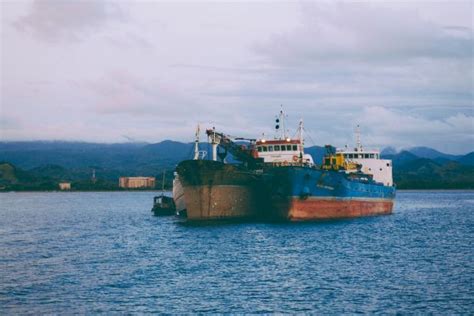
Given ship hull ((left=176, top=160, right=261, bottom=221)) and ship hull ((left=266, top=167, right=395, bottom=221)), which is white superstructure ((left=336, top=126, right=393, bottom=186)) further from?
ship hull ((left=176, top=160, right=261, bottom=221))

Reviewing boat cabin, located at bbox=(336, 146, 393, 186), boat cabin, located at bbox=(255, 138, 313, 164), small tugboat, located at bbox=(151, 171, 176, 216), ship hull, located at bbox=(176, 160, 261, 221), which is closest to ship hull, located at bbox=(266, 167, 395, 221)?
ship hull, located at bbox=(176, 160, 261, 221)

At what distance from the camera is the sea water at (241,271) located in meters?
27.5

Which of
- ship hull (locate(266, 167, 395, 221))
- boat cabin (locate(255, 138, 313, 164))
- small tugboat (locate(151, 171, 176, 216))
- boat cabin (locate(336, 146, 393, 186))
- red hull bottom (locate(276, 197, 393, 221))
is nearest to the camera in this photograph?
ship hull (locate(266, 167, 395, 221))

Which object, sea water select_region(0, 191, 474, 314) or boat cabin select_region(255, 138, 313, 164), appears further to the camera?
boat cabin select_region(255, 138, 313, 164)

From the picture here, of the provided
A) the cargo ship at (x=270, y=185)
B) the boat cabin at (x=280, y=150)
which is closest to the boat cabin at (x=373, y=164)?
the cargo ship at (x=270, y=185)

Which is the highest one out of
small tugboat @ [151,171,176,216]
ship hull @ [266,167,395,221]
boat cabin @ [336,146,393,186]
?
boat cabin @ [336,146,393,186]

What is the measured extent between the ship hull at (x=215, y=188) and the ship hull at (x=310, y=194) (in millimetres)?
2712

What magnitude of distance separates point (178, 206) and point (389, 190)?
28.6m

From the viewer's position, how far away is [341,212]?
6450 cm

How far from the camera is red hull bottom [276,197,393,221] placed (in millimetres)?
58719

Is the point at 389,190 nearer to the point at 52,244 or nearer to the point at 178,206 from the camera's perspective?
the point at 178,206

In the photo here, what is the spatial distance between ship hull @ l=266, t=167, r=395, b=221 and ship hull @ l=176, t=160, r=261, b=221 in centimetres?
271

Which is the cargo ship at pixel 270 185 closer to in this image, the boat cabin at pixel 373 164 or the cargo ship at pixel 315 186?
the cargo ship at pixel 315 186

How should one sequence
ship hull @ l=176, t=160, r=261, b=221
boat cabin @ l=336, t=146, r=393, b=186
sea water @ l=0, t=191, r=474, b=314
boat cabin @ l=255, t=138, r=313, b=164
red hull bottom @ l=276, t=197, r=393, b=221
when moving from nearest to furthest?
sea water @ l=0, t=191, r=474, b=314
ship hull @ l=176, t=160, r=261, b=221
red hull bottom @ l=276, t=197, r=393, b=221
boat cabin @ l=255, t=138, r=313, b=164
boat cabin @ l=336, t=146, r=393, b=186
